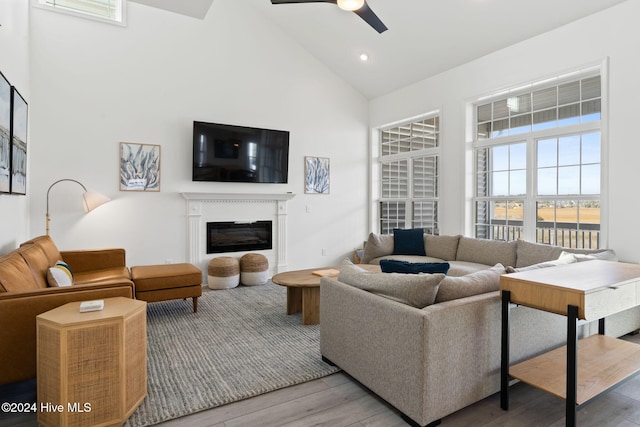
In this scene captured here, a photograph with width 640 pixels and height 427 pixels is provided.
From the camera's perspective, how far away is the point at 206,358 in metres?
2.86

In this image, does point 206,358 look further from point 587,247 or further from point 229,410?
point 587,247

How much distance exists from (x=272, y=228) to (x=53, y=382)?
424 centimetres

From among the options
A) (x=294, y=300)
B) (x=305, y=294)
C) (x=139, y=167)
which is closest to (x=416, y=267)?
(x=305, y=294)

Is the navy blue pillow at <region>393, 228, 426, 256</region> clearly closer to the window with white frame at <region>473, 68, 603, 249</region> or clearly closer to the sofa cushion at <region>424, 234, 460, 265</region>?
the sofa cushion at <region>424, 234, 460, 265</region>

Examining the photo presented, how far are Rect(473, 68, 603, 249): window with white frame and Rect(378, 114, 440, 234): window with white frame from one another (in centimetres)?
81

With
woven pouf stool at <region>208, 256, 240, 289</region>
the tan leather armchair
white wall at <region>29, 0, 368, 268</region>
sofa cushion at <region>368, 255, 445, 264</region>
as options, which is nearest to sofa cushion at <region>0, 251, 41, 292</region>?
the tan leather armchair

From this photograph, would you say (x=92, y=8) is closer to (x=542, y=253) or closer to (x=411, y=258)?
(x=411, y=258)

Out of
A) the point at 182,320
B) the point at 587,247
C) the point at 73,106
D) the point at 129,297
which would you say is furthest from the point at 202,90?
the point at 587,247

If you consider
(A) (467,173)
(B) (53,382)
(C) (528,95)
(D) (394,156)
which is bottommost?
(B) (53,382)

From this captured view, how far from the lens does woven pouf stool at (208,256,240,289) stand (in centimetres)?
515

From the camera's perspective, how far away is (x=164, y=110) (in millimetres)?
5094

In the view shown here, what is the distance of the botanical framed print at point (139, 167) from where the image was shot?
4824 millimetres

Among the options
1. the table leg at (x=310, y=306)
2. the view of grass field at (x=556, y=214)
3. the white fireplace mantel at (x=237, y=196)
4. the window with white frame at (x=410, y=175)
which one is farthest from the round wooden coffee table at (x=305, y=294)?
the window with white frame at (x=410, y=175)

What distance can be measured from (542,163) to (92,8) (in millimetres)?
6238
